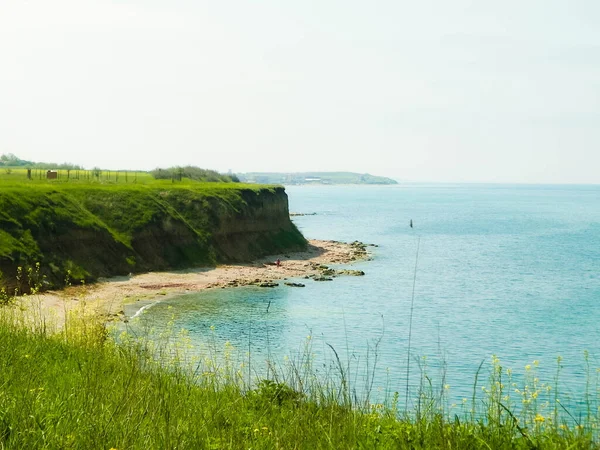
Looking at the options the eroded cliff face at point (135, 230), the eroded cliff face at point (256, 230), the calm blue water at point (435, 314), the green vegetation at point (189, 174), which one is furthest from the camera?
the green vegetation at point (189, 174)

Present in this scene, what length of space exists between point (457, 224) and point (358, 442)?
163510 millimetres

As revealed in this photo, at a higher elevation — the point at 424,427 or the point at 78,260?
the point at 424,427

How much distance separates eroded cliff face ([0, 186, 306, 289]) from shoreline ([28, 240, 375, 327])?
6.04ft

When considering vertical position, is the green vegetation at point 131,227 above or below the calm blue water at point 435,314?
above

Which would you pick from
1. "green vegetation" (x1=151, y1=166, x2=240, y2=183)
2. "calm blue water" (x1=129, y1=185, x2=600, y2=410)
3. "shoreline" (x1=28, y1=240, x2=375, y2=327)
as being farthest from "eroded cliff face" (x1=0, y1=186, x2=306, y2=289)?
"green vegetation" (x1=151, y1=166, x2=240, y2=183)

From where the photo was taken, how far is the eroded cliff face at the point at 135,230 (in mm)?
57438

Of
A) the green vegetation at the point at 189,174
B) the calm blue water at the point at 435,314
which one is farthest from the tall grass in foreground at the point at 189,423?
the green vegetation at the point at 189,174

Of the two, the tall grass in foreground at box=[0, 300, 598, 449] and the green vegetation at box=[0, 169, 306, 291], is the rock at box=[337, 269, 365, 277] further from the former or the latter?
the tall grass in foreground at box=[0, 300, 598, 449]

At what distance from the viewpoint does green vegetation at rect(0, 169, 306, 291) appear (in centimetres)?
5772

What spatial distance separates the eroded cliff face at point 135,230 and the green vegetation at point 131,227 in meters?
0.10

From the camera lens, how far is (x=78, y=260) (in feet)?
198

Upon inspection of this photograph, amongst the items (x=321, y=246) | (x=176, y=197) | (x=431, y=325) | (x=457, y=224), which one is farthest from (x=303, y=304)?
(x=457, y=224)

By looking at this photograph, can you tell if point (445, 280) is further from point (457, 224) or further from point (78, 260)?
point (457, 224)

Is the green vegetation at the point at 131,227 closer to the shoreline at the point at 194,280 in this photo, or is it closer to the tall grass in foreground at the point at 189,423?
the shoreline at the point at 194,280
